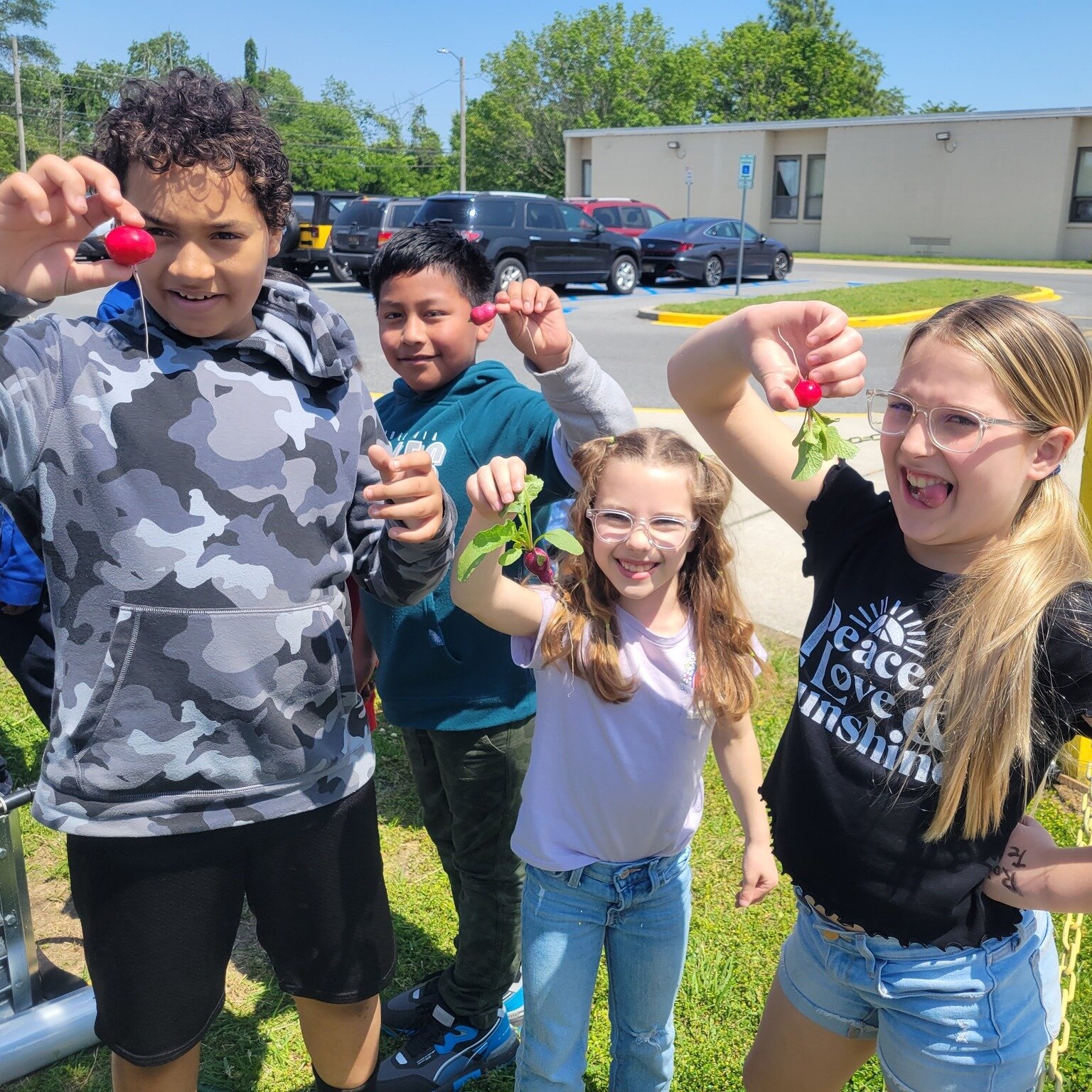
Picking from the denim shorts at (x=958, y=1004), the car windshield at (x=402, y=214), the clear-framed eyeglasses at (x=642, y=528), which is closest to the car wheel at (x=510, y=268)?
the car windshield at (x=402, y=214)

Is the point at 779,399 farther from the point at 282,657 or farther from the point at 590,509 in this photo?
the point at 282,657

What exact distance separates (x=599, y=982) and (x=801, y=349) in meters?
1.93

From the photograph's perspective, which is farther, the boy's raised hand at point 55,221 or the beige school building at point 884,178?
the beige school building at point 884,178

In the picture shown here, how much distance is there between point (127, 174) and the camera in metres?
1.74

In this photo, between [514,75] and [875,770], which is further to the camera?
[514,75]

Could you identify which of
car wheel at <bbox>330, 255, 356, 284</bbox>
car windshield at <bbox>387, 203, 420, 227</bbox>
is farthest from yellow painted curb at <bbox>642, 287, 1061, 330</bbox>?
car wheel at <bbox>330, 255, 356, 284</bbox>

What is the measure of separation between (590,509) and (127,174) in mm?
1025

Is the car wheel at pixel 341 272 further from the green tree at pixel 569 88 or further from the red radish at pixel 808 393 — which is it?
the green tree at pixel 569 88

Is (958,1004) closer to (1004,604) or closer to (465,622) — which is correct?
(1004,604)

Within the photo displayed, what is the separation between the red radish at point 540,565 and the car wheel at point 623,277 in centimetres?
1795

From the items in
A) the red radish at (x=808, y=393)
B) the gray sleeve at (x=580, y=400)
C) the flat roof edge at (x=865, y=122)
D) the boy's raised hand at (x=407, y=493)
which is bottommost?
the boy's raised hand at (x=407, y=493)

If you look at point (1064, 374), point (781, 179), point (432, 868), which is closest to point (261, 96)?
point (1064, 374)

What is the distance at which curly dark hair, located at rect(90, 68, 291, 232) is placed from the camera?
1.71 metres

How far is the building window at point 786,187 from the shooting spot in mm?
37562
